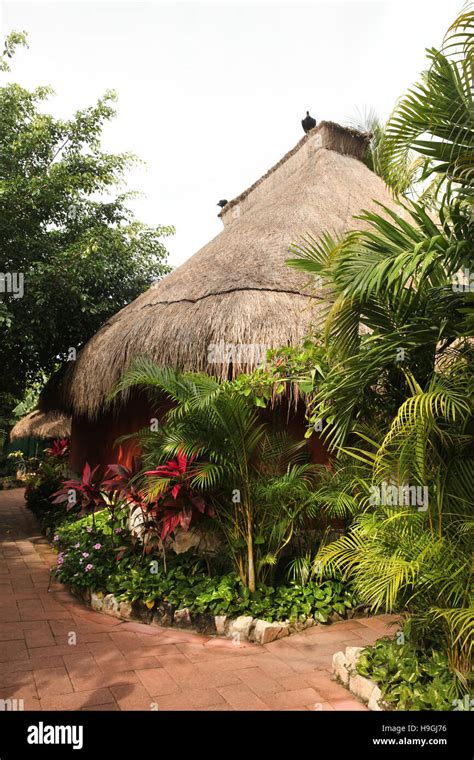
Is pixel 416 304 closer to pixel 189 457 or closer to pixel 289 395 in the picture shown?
pixel 289 395

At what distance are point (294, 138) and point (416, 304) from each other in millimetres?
7803

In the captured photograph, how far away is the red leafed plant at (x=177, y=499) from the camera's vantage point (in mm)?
4191

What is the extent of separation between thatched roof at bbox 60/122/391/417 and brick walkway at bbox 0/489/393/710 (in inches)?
92.1

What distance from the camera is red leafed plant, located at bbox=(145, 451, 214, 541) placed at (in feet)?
13.8

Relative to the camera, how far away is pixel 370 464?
10.7 ft

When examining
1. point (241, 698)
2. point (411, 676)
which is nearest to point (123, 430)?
point (241, 698)

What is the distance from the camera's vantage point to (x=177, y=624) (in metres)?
4.00

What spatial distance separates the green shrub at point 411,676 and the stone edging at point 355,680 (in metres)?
0.04

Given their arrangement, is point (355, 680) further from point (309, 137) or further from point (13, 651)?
point (309, 137)

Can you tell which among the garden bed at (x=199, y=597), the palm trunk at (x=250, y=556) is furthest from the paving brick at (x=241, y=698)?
the palm trunk at (x=250, y=556)

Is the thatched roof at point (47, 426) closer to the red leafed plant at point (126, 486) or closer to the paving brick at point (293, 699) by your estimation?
the red leafed plant at point (126, 486)

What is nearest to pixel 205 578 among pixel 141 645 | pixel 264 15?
pixel 141 645

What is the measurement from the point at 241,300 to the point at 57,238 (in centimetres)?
419

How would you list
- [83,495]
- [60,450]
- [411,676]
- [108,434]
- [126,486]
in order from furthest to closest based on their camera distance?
[60,450] < [108,434] < [83,495] < [126,486] < [411,676]
